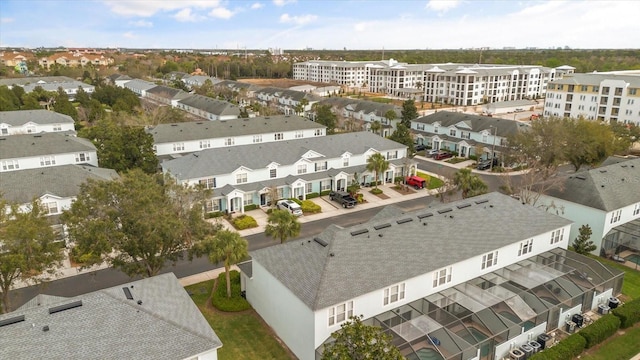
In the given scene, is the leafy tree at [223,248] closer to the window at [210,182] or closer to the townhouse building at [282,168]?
the townhouse building at [282,168]

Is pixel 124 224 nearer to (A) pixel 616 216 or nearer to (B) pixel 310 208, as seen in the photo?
(B) pixel 310 208

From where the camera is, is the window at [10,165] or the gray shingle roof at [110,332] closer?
the gray shingle roof at [110,332]

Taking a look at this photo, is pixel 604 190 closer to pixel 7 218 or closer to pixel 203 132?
pixel 7 218

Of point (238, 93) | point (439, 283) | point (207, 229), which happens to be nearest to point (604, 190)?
point (439, 283)

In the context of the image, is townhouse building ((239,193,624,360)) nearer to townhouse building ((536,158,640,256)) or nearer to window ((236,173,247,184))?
townhouse building ((536,158,640,256))

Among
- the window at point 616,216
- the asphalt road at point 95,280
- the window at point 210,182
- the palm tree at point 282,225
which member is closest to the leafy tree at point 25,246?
the asphalt road at point 95,280

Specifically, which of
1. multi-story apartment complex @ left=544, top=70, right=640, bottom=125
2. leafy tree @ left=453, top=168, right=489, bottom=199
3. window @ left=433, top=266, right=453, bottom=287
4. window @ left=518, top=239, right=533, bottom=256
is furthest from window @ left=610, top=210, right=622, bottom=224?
multi-story apartment complex @ left=544, top=70, right=640, bottom=125
